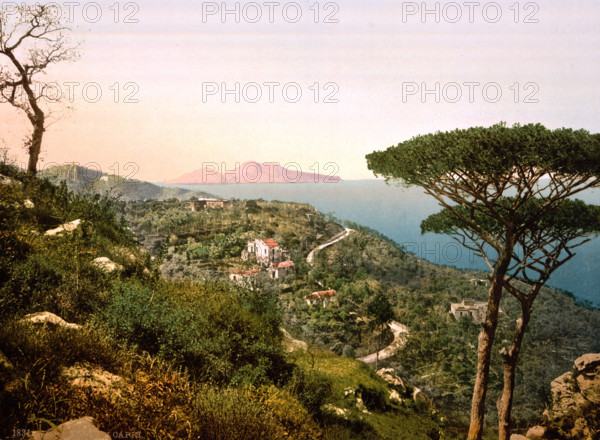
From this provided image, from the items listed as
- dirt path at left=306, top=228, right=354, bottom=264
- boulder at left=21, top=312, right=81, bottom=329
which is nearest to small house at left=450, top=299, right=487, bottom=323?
dirt path at left=306, top=228, right=354, bottom=264

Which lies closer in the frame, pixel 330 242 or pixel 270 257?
pixel 270 257

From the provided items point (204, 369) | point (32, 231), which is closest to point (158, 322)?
point (204, 369)

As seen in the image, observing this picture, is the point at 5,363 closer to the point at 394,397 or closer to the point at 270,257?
the point at 394,397

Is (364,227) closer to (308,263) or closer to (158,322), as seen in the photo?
(308,263)

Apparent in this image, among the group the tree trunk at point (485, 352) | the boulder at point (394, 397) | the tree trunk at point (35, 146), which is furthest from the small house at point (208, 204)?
the tree trunk at point (485, 352)

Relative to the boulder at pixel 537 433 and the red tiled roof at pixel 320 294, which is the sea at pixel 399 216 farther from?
the boulder at pixel 537 433

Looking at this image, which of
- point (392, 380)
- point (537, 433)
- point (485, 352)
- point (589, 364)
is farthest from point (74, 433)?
point (392, 380)

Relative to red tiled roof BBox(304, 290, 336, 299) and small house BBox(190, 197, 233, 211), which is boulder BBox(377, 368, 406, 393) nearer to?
red tiled roof BBox(304, 290, 336, 299)
